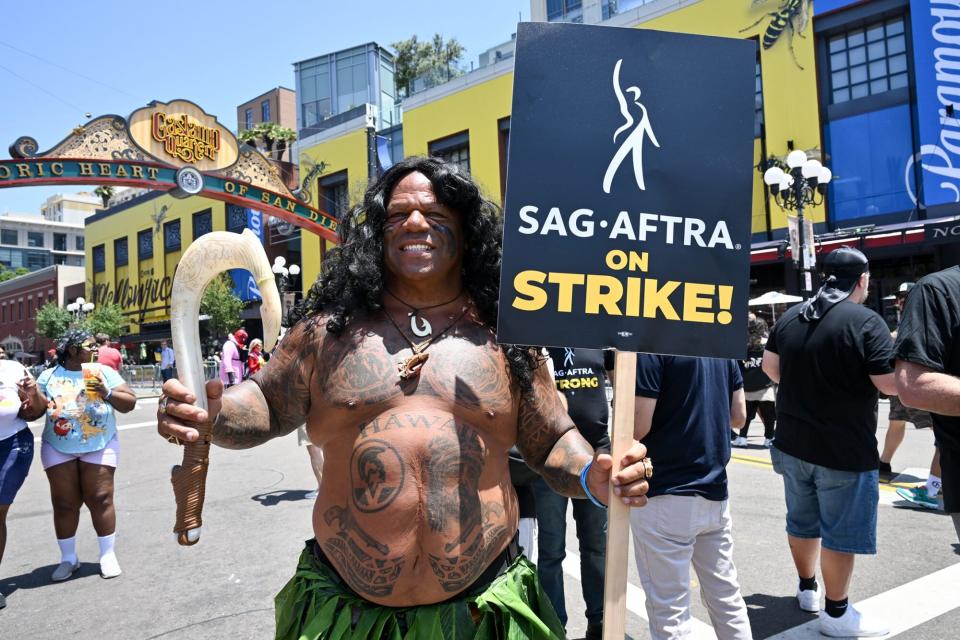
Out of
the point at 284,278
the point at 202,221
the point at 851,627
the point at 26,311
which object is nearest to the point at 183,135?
the point at 284,278

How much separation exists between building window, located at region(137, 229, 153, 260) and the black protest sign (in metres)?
43.5

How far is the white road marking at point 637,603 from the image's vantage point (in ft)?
11.5

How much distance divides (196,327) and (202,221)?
3855cm

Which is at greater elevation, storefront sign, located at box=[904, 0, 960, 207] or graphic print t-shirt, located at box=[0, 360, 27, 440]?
storefront sign, located at box=[904, 0, 960, 207]

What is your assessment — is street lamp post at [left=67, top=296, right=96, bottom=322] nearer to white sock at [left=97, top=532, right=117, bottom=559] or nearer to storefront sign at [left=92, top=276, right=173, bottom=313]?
storefront sign at [left=92, top=276, right=173, bottom=313]

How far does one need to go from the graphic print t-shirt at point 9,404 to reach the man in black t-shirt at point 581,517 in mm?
3646

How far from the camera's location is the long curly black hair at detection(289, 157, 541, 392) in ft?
6.88

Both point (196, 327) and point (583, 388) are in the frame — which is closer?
point (196, 327)

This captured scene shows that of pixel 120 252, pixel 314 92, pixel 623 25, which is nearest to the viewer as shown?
pixel 623 25

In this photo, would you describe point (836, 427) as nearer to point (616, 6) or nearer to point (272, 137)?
point (616, 6)

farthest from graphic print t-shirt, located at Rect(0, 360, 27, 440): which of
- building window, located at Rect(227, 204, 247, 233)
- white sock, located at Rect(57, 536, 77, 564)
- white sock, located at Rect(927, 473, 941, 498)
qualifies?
building window, located at Rect(227, 204, 247, 233)

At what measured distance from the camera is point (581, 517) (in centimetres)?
345

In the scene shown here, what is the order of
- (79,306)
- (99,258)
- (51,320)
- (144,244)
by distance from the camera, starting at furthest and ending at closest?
(99,258)
(51,320)
(144,244)
(79,306)

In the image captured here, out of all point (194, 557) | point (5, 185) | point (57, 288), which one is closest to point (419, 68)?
point (5, 185)
